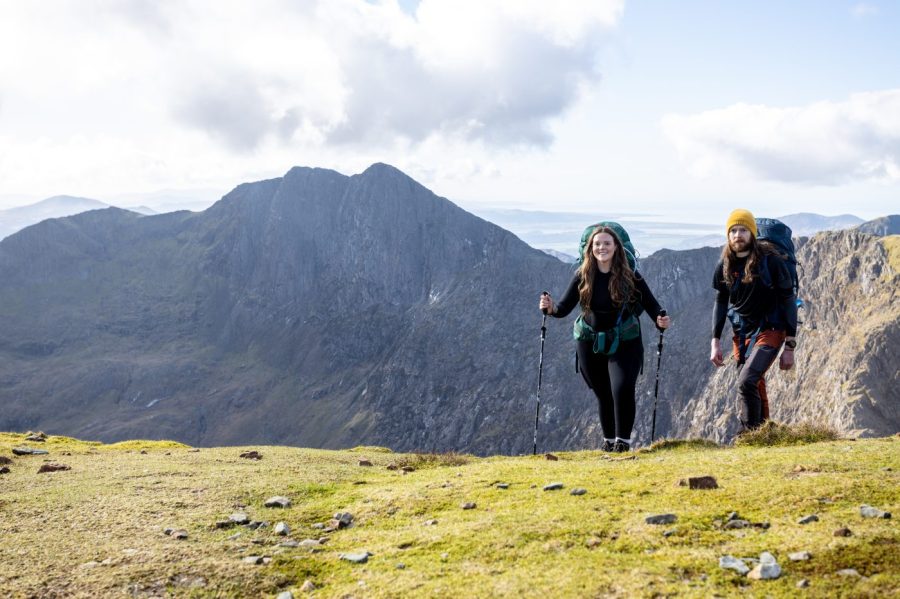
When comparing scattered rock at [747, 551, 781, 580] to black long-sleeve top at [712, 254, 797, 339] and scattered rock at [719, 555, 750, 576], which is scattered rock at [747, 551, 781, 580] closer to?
scattered rock at [719, 555, 750, 576]

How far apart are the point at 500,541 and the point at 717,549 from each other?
215 centimetres

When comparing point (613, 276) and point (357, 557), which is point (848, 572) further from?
point (613, 276)

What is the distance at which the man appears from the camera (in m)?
13.7

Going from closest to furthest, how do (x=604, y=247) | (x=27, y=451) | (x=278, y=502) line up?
(x=278, y=502)
(x=604, y=247)
(x=27, y=451)

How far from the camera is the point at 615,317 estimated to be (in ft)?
47.5

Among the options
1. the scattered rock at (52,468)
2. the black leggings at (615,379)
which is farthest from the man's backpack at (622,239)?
the scattered rock at (52,468)

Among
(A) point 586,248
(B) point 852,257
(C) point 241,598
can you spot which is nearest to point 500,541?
(C) point 241,598

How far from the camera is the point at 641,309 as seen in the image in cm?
1491

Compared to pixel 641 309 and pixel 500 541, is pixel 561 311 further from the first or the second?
pixel 500 541

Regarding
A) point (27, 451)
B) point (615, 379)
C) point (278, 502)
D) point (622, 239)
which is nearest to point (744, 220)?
point (622, 239)

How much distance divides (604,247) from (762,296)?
3.58m

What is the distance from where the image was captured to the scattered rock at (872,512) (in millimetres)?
6387

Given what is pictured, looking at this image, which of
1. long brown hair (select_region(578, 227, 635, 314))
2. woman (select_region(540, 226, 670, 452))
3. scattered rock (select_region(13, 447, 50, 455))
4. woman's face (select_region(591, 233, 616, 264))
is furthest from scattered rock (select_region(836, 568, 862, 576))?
scattered rock (select_region(13, 447, 50, 455))

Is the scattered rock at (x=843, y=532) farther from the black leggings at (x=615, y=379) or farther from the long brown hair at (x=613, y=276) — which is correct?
the long brown hair at (x=613, y=276)
